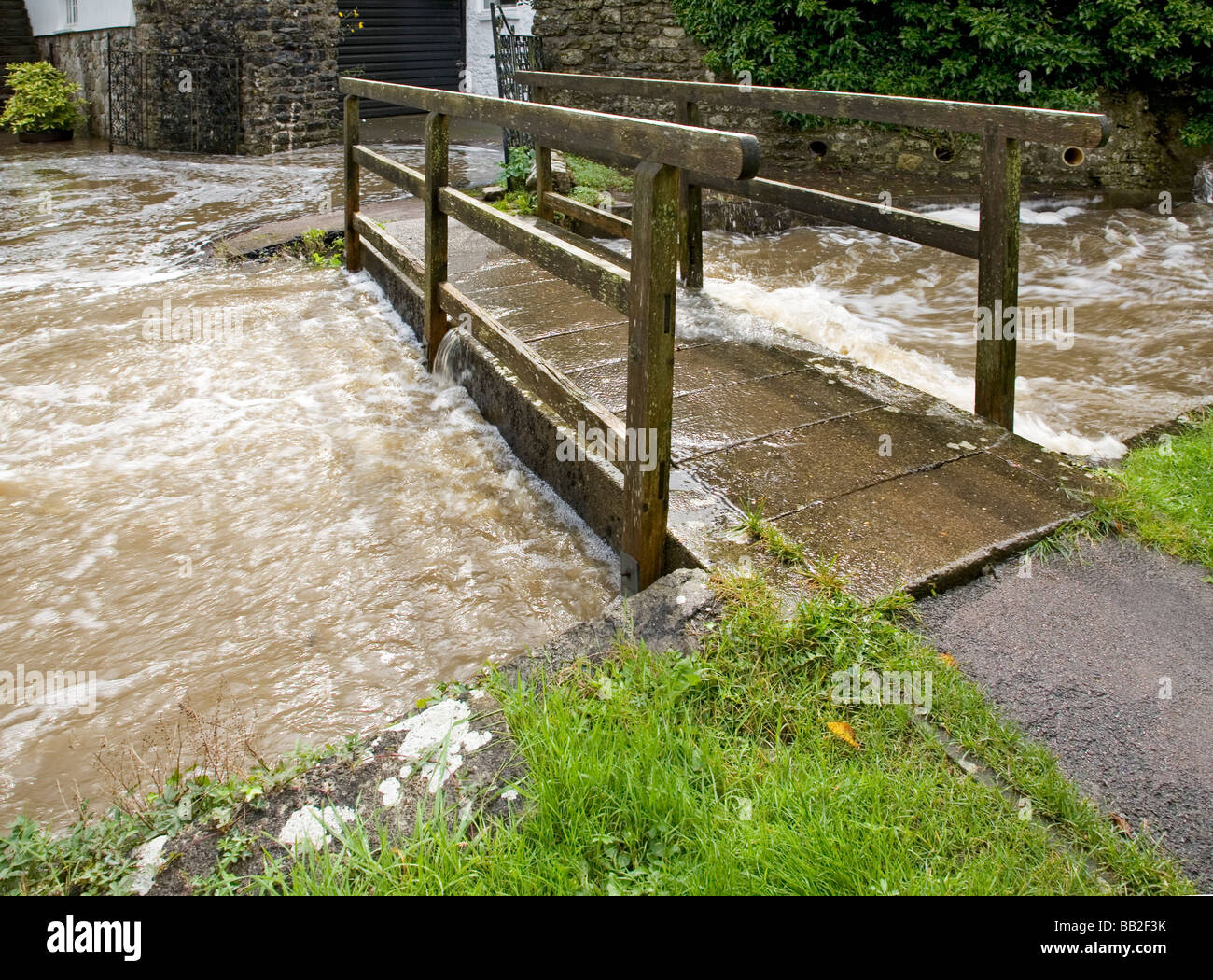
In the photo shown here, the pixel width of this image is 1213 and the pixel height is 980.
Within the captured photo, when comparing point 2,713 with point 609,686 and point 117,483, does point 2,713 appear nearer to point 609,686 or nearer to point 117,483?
point 117,483

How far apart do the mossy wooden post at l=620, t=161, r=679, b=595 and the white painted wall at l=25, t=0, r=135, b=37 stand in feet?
46.5

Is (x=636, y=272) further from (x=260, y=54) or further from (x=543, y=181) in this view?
(x=260, y=54)

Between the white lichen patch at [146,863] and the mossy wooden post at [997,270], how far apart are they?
3.15 metres

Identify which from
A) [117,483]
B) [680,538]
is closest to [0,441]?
[117,483]

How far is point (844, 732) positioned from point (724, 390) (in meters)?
2.15

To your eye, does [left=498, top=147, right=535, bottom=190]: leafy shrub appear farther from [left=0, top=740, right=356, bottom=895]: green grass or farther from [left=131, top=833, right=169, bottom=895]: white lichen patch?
[left=131, top=833, right=169, bottom=895]: white lichen patch

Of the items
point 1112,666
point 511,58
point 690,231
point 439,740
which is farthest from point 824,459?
point 511,58

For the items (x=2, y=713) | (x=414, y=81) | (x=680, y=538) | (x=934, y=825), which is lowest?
(x=2, y=713)

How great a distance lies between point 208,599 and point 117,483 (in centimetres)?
126

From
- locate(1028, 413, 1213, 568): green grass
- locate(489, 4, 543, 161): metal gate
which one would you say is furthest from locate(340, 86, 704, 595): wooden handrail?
locate(489, 4, 543, 161): metal gate

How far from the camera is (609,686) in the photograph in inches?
93.1

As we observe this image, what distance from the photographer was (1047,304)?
6977 millimetres

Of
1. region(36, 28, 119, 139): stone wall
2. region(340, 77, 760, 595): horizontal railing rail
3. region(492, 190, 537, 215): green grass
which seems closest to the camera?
region(340, 77, 760, 595): horizontal railing rail

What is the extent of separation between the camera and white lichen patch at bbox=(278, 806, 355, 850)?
6.56 ft
